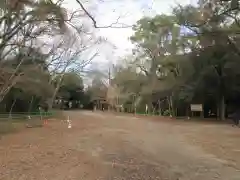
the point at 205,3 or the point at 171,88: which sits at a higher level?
the point at 205,3

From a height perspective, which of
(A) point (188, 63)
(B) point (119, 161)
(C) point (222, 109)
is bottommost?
(B) point (119, 161)

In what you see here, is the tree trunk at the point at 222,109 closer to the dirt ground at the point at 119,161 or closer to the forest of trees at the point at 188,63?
the forest of trees at the point at 188,63

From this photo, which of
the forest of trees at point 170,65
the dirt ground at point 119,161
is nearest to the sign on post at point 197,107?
the forest of trees at point 170,65

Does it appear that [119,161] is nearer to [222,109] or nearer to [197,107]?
[222,109]

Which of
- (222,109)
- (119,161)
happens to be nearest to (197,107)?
(222,109)

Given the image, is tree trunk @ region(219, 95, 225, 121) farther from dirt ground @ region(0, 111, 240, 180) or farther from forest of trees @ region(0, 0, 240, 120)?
dirt ground @ region(0, 111, 240, 180)

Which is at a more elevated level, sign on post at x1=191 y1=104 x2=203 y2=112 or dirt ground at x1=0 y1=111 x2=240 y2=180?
sign on post at x1=191 y1=104 x2=203 y2=112

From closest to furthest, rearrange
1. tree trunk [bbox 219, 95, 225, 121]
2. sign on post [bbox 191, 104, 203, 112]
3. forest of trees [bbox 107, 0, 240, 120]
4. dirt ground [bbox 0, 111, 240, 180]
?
1. dirt ground [bbox 0, 111, 240, 180]
2. forest of trees [bbox 107, 0, 240, 120]
3. tree trunk [bbox 219, 95, 225, 121]
4. sign on post [bbox 191, 104, 203, 112]

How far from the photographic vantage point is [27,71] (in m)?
30.8

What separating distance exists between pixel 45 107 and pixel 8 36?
4027 cm

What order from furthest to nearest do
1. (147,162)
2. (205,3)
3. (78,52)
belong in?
1. (78,52)
2. (205,3)
3. (147,162)

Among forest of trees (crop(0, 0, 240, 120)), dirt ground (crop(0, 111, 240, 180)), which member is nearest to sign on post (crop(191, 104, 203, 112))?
forest of trees (crop(0, 0, 240, 120))

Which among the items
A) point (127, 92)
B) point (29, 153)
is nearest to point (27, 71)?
point (29, 153)

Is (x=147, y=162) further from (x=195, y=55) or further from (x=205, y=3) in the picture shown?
→ (x=195, y=55)
